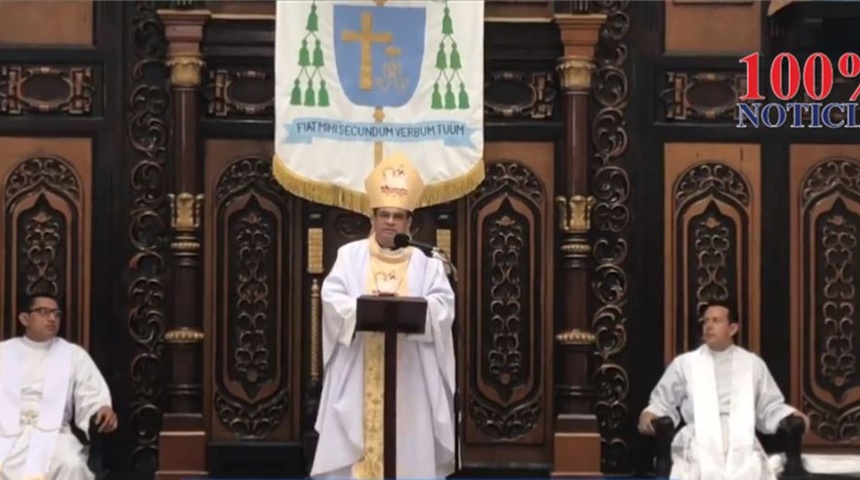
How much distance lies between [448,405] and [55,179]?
9.33ft

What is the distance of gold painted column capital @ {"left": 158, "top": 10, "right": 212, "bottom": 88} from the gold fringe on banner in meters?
0.78

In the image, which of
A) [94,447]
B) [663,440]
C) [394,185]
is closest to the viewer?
[394,185]

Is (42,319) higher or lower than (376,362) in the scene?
higher

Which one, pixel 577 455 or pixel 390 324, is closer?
pixel 390 324

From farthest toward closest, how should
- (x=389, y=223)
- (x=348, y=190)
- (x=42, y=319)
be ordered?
(x=348, y=190) < (x=42, y=319) < (x=389, y=223)

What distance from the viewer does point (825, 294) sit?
36.4 feet

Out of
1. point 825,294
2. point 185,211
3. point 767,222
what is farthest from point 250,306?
point 825,294

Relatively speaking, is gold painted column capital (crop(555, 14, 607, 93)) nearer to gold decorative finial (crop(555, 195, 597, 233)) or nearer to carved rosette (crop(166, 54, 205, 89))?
gold decorative finial (crop(555, 195, 597, 233))

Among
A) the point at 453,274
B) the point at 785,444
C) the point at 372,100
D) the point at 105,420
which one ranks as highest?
the point at 372,100

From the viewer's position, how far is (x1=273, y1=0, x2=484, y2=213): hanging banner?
10539 mm

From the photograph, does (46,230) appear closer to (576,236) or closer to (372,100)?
(372,100)

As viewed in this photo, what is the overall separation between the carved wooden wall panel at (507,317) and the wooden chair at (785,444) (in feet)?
3.59

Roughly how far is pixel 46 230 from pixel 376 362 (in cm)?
242

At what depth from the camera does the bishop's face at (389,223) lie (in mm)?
9469
